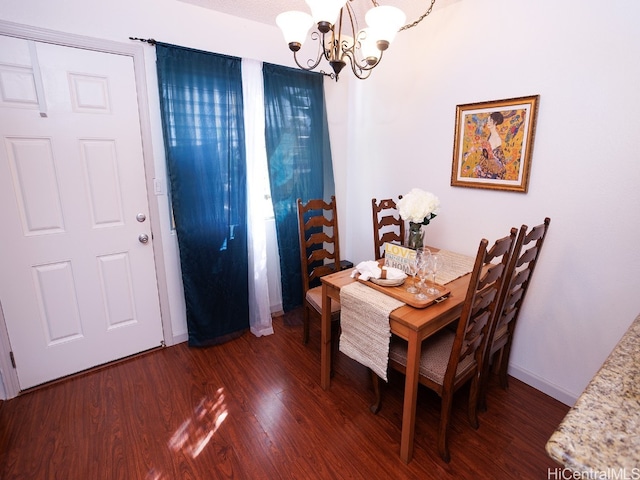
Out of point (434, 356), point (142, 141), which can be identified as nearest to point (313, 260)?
point (434, 356)

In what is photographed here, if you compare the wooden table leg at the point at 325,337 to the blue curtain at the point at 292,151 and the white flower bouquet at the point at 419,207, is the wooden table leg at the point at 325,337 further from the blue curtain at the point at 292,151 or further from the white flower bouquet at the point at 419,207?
the blue curtain at the point at 292,151

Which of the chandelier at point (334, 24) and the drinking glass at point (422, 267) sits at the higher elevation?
the chandelier at point (334, 24)

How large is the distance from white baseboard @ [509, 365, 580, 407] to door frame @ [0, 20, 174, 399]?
2.61m

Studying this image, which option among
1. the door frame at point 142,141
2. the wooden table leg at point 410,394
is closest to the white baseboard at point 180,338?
the door frame at point 142,141

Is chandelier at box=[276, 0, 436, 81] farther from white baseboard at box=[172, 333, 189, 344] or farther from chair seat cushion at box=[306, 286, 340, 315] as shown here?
white baseboard at box=[172, 333, 189, 344]

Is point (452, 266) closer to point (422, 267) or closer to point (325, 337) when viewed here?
point (422, 267)

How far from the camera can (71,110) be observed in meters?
1.92

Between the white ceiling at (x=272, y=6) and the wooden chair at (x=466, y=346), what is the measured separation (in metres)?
1.81

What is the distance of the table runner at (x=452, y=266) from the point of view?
192 cm

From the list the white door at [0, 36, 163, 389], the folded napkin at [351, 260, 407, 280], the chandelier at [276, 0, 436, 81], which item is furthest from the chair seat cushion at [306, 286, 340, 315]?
the chandelier at [276, 0, 436, 81]

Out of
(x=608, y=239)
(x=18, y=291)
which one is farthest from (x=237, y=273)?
(x=608, y=239)

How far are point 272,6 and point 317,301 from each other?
6.96 feet

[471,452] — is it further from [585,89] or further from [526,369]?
[585,89]

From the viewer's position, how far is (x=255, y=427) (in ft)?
5.90
